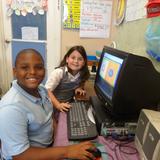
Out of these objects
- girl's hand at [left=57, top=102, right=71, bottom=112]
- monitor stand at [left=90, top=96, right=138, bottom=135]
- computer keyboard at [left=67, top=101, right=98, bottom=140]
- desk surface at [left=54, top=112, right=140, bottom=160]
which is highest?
monitor stand at [left=90, top=96, right=138, bottom=135]

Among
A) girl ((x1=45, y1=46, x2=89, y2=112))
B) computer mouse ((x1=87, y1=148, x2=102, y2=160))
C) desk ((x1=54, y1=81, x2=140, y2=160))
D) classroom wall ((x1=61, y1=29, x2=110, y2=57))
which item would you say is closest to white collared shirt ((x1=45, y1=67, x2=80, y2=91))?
girl ((x1=45, y1=46, x2=89, y2=112))

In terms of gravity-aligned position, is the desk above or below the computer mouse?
below

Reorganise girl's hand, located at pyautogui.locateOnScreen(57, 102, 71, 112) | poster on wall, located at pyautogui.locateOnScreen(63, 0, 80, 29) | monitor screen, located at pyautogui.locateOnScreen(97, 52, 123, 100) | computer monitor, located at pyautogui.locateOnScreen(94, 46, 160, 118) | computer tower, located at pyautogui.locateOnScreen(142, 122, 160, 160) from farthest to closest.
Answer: poster on wall, located at pyautogui.locateOnScreen(63, 0, 80, 29) → girl's hand, located at pyautogui.locateOnScreen(57, 102, 71, 112) → monitor screen, located at pyautogui.locateOnScreen(97, 52, 123, 100) → computer monitor, located at pyautogui.locateOnScreen(94, 46, 160, 118) → computer tower, located at pyautogui.locateOnScreen(142, 122, 160, 160)

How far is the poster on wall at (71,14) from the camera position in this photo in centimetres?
240

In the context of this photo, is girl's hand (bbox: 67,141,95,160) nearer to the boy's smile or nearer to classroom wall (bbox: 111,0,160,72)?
the boy's smile

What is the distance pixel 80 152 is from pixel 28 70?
1.46 ft

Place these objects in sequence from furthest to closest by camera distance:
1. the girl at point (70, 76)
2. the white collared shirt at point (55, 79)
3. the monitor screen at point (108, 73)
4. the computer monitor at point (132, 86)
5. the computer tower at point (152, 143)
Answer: the girl at point (70, 76) < the white collared shirt at point (55, 79) < the monitor screen at point (108, 73) < the computer monitor at point (132, 86) < the computer tower at point (152, 143)

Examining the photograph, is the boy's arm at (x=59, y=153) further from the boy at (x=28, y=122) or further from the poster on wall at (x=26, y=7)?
the poster on wall at (x=26, y=7)

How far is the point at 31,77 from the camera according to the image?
885 millimetres

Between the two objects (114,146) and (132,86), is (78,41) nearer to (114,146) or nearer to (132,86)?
(132,86)

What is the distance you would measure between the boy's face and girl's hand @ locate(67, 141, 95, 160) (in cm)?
36

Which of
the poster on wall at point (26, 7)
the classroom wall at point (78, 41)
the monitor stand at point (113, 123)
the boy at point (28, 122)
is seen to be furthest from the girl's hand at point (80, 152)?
the poster on wall at point (26, 7)

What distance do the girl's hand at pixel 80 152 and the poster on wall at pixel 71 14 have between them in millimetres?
1974

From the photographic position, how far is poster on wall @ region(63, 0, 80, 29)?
240 centimetres
